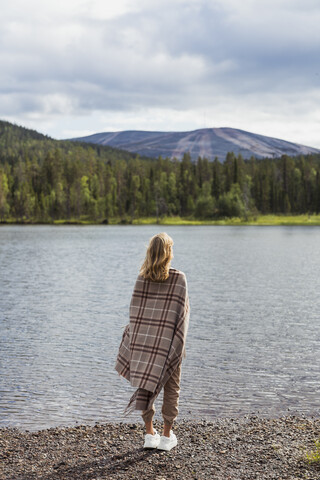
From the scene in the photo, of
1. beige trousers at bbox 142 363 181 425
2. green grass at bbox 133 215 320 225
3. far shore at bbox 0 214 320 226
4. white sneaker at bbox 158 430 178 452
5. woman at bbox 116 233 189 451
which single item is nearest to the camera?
woman at bbox 116 233 189 451

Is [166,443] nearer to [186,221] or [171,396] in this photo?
[171,396]

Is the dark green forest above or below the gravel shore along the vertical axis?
above

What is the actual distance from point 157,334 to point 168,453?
1.89 meters

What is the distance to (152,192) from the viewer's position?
586 ft

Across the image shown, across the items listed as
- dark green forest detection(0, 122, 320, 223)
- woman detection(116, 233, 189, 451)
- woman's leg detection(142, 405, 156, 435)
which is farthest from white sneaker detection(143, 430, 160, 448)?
dark green forest detection(0, 122, 320, 223)

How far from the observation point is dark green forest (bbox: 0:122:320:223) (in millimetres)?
172125

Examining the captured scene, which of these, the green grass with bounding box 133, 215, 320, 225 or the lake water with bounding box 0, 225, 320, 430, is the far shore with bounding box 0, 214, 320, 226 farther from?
the lake water with bounding box 0, 225, 320, 430

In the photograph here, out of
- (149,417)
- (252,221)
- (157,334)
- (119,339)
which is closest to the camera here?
(157,334)

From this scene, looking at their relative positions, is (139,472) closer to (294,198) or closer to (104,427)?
(104,427)

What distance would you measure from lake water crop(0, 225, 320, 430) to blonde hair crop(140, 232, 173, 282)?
183 inches

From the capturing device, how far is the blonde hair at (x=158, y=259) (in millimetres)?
7434

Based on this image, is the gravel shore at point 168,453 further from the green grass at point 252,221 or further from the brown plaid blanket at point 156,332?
the green grass at point 252,221

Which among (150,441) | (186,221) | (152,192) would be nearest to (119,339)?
(150,441)

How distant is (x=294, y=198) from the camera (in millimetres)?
180250
